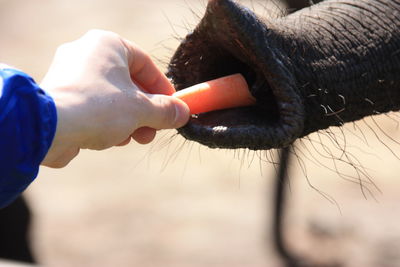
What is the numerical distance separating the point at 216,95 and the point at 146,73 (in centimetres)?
14

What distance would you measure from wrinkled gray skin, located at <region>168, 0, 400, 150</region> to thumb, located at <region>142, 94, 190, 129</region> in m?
0.04

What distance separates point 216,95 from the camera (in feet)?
5.09

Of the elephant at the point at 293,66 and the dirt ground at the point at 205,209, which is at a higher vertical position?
the elephant at the point at 293,66

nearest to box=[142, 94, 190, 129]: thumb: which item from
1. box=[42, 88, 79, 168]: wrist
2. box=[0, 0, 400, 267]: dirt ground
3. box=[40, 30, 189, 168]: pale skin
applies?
box=[40, 30, 189, 168]: pale skin

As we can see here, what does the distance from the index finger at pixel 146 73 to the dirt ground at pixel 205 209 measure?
6.49 ft

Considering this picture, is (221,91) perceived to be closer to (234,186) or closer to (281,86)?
(281,86)

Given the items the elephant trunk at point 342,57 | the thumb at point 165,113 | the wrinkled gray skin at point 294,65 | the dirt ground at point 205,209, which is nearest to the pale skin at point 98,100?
the thumb at point 165,113

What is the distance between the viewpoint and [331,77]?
1.66 metres

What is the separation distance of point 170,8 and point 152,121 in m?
4.25

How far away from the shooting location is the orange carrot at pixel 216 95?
155cm

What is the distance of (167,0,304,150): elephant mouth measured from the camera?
1.48 metres

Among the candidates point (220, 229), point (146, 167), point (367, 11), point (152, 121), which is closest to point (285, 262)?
point (220, 229)

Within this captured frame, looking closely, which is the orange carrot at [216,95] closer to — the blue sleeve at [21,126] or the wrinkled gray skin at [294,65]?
the wrinkled gray skin at [294,65]

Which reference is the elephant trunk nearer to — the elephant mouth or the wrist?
the elephant mouth
